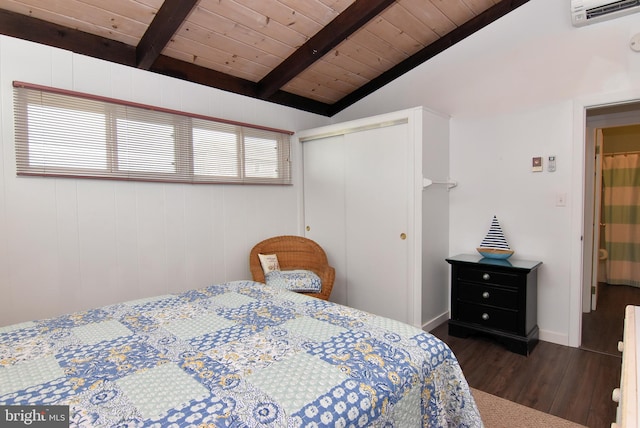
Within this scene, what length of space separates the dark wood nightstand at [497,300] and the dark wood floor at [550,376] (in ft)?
0.40

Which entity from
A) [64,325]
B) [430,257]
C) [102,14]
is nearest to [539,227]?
[430,257]

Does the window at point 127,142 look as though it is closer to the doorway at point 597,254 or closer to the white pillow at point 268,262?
the white pillow at point 268,262

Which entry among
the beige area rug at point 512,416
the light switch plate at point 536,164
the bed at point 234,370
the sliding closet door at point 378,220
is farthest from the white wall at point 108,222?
the light switch plate at point 536,164

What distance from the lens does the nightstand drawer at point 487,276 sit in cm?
271

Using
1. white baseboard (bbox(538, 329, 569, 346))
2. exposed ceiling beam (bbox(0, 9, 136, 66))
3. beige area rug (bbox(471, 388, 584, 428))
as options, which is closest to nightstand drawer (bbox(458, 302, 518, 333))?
white baseboard (bbox(538, 329, 569, 346))

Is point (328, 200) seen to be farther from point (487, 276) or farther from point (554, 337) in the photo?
point (554, 337)

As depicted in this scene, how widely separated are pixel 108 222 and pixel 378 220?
7.32ft

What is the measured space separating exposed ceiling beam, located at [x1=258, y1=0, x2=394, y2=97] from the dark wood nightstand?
2089 millimetres

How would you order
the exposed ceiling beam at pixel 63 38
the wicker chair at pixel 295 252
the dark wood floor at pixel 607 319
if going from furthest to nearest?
the wicker chair at pixel 295 252
the dark wood floor at pixel 607 319
the exposed ceiling beam at pixel 63 38

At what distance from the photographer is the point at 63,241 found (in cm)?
234

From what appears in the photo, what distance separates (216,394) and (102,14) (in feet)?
8.15

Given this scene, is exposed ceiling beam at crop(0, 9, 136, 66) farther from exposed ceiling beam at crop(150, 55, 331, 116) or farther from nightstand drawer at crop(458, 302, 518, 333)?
nightstand drawer at crop(458, 302, 518, 333)

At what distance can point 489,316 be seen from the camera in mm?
2854

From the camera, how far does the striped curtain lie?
180 inches
